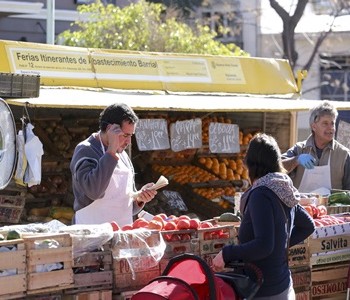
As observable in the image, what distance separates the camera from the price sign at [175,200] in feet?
36.5

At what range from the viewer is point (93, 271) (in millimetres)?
5320

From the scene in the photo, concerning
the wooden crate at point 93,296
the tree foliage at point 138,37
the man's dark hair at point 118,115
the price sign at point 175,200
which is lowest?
the price sign at point 175,200

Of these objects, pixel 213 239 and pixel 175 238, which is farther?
pixel 213 239

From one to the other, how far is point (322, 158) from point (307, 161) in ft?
1.74

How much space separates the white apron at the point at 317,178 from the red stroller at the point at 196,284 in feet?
10.3

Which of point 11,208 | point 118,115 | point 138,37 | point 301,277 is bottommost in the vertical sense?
point 11,208

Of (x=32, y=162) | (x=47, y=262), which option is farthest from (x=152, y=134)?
(x=47, y=262)

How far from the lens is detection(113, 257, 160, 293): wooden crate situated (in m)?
5.38

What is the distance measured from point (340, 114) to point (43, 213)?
5.10 meters

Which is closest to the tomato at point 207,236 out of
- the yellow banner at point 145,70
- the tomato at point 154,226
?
the tomato at point 154,226

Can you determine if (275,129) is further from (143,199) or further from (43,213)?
(143,199)

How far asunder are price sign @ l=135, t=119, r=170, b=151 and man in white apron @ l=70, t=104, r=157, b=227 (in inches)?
166

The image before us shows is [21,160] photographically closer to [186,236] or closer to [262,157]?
[186,236]

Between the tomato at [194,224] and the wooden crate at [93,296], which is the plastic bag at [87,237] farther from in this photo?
the tomato at [194,224]
